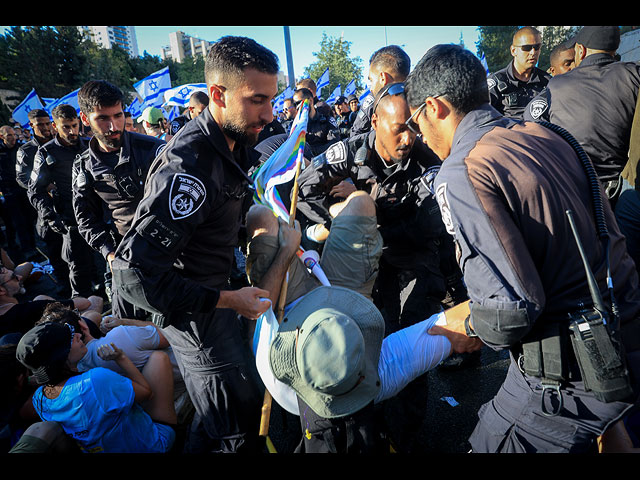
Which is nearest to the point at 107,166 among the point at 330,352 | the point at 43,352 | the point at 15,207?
the point at 43,352

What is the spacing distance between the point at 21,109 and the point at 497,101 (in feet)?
35.2

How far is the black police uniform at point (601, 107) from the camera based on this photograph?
2.69 m

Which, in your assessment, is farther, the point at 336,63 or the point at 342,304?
the point at 336,63

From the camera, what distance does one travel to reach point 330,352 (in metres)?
1.57

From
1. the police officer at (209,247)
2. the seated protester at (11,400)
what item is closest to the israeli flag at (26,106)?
the seated protester at (11,400)

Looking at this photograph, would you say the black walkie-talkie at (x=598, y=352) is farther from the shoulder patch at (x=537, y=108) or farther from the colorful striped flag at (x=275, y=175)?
the shoulder patch at (x=537, y=108)

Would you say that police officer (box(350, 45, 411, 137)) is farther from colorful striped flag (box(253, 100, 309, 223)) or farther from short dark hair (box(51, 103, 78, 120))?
short dark hair (box(51, 103, 78, 120))

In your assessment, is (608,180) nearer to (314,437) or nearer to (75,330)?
(314,437)

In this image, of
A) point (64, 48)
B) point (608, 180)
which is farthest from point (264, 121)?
point (64, 48)

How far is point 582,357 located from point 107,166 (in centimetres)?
365

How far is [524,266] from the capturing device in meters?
1.26

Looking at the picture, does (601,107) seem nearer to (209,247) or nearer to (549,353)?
(549,353)

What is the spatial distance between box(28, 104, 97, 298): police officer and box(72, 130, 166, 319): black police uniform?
1.53 m

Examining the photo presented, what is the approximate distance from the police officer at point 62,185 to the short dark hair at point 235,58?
368 centimetres
